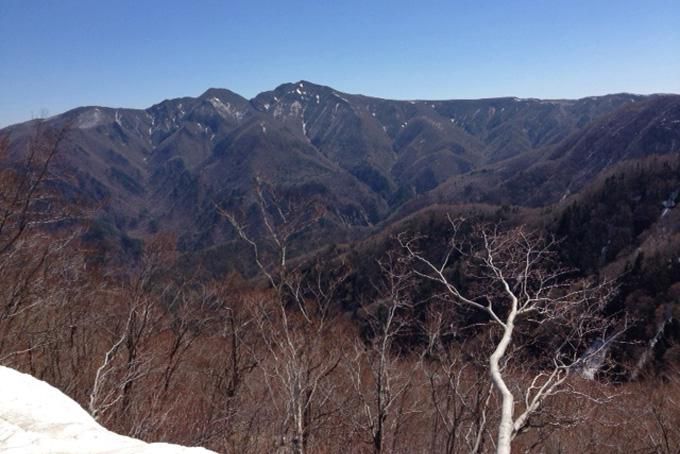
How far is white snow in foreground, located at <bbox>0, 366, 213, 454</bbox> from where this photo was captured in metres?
5.15

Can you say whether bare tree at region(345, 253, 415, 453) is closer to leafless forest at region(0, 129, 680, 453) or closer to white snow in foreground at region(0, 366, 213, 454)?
leafless forest at region(0, 129, 680, 453)

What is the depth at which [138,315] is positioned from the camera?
47.2 feet

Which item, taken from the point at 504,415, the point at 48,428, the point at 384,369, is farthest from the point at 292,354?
the point at 504,415

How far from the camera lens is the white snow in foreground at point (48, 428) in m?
5.15

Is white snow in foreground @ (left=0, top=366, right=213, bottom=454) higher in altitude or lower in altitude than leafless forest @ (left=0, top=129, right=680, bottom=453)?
higher

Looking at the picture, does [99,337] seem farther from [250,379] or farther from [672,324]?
[672,324]

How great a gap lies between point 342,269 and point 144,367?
6104 mm

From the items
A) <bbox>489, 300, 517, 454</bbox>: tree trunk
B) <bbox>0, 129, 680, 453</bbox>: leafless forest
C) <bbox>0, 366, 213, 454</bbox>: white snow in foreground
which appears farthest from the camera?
<bbox>0, 129, 680, 453</bbox>: leafless forest

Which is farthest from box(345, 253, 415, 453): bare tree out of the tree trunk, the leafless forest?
the tree trunk

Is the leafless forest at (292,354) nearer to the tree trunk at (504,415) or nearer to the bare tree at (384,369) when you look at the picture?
the bare tree at (384,369)

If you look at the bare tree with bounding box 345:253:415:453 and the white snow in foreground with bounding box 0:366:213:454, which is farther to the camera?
the bare tree with bounding box 345:253:415:453

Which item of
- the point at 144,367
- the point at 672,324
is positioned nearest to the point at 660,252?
the point at 672,324

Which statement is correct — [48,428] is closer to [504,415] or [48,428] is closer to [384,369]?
[504,415]

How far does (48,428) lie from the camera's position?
5.84 m
